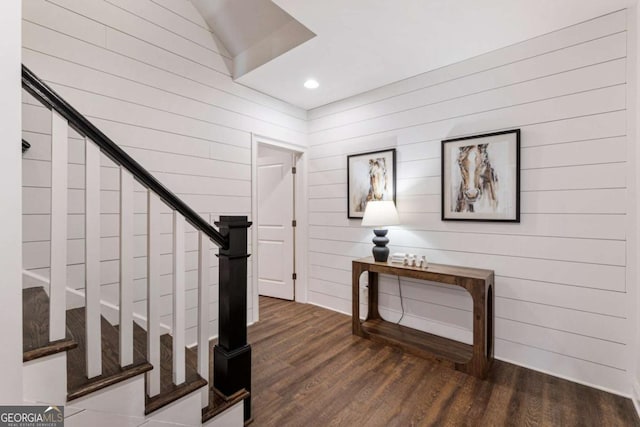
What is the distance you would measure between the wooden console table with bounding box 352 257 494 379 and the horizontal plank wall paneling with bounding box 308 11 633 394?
0.13 m

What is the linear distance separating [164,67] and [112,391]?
245 cm

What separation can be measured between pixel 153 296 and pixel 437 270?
6.84 feet

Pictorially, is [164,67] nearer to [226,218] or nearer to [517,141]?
[226,218]

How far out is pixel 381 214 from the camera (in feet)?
9.23

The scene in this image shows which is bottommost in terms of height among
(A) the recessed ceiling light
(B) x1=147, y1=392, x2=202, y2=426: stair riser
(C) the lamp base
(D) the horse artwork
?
(B) x1=147, y1=392, x2=202, y2=426: stair riser

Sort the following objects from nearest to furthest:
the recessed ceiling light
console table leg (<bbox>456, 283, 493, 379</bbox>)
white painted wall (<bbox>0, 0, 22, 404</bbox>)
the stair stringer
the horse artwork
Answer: white painted wall (<bbox>0, 0, 22, 404</bbox>)
the stair stringer
console table leg (<bbox>456, 283, 493, 379</bbox>)
the horse artwork
the recessed ceiling light

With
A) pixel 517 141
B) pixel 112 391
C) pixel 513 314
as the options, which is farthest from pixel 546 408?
pixel 112 391

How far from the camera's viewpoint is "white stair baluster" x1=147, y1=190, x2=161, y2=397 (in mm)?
1313

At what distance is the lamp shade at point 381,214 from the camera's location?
2803 millimetres

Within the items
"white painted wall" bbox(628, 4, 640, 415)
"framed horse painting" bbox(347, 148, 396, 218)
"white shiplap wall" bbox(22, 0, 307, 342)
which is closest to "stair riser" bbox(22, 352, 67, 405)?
"white shiplap wall" bbox(22, 0, 307, 342)

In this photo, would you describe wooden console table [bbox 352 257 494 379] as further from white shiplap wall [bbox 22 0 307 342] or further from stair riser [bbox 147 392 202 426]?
stair riser [bbox 147 392 202 426]

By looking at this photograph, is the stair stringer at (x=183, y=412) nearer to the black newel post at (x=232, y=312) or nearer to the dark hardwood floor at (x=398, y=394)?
the black newel post at (x=232, y=312)

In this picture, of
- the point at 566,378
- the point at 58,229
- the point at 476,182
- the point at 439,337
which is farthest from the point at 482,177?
the point at 58,229

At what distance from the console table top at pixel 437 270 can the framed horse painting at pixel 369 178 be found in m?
0.71
